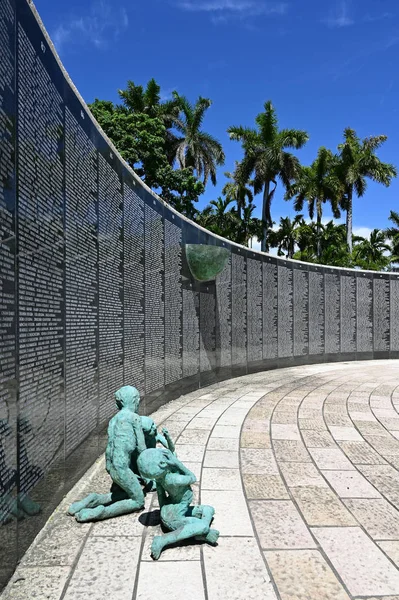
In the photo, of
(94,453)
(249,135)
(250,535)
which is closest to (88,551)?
(250,535)

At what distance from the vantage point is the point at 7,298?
2961 mm

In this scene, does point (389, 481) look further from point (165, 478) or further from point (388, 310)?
point (388, 310)

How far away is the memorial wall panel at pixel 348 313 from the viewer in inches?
612

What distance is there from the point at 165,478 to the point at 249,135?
28460 mm

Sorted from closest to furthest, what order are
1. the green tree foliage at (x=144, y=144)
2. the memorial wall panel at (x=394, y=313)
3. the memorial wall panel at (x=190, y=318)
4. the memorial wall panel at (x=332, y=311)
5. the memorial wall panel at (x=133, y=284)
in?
the memorial wall panel at (x=133, y=284)
the memorial wall panel at (x=190, y=318)
the memorial wall panel at (x=332, y=311)
the memorial wall panel at (x=394, y=313)
the green tree foliage at (x=144, y=144)

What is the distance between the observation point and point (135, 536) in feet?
11.2

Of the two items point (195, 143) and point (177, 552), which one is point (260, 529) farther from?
point (195, 143)

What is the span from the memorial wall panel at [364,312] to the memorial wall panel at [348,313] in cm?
24

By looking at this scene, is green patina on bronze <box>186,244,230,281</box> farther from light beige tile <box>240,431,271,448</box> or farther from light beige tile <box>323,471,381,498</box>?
light beige tile <box>323,471,381,498</box>

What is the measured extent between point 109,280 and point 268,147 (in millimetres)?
25444

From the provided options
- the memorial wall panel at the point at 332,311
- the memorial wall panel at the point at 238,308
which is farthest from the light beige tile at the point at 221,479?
the memorial wall panel at the point at 332,311

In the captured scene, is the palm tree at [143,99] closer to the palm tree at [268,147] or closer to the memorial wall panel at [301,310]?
the palm tree at [268,147]

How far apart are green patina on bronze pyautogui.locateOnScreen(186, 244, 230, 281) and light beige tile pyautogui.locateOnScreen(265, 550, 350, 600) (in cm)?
720

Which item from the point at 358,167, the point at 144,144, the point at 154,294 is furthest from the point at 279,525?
the point at 358,167
